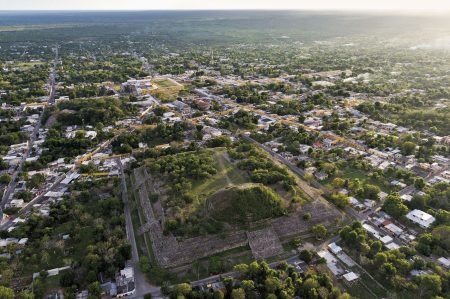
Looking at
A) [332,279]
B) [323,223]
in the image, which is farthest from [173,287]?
[323,223]

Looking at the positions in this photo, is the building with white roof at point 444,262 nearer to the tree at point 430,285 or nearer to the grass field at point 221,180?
the tree at point 430,285

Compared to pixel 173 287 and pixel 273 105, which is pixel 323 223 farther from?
pixel 273 105

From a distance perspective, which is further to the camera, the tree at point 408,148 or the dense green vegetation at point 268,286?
the tree at point 408,148

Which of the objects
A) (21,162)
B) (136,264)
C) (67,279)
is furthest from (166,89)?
(67,279)

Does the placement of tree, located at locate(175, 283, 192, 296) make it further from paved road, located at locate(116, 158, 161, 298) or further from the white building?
the white building

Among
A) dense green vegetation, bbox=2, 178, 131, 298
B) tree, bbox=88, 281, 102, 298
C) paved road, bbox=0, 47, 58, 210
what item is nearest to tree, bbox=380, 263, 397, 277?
dense green vegetation, bbox=2, 178, 131, 298

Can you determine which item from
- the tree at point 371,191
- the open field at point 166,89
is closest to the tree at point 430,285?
the tree at point 371,191

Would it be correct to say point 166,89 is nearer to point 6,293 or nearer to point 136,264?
point 136,264

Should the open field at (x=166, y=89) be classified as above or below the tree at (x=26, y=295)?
below
